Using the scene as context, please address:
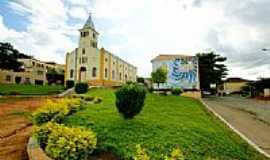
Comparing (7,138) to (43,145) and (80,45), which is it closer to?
(43,145)

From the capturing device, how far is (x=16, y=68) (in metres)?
56.2

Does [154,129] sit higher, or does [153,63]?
[153,63]

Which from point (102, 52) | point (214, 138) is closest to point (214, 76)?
point (102, 52)

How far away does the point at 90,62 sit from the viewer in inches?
2009

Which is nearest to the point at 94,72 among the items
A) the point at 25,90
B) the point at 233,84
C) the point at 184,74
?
the point at 184,74

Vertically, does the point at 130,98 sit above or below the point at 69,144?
above

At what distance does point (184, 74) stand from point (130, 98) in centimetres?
3964

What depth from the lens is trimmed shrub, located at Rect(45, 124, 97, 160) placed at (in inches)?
233

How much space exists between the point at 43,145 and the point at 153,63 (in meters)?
46.3

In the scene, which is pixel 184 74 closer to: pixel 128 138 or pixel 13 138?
pixel 13 138

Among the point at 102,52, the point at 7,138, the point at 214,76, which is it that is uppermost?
the point at 102,52

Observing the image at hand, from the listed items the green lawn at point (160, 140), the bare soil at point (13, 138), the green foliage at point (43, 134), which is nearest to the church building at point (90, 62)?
the bare soil at point (13, 138)

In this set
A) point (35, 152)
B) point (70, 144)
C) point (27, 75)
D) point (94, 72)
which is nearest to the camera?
point (70, 144)

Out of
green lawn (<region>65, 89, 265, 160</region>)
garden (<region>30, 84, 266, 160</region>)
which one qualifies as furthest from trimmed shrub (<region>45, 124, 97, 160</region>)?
green lawn (<region>65, 89, 265, 160</region>)
